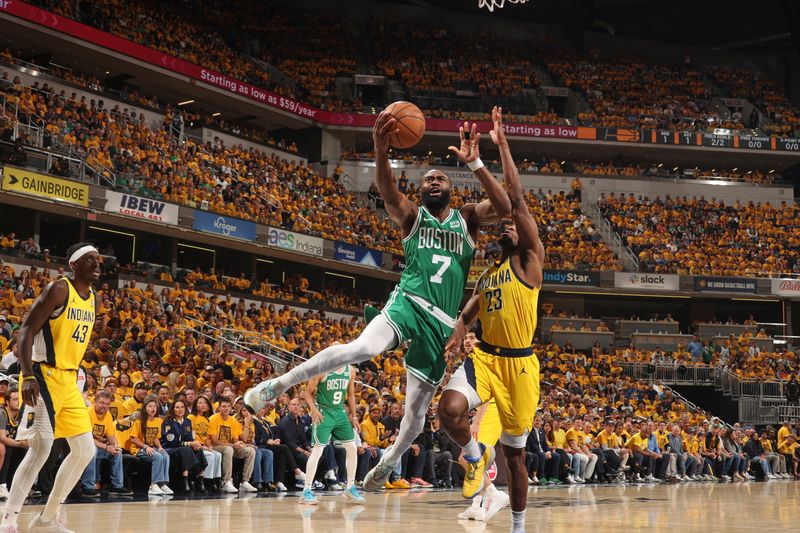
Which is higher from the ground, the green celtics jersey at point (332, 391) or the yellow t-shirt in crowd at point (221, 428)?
the green celtics jersey at point (332, 391)

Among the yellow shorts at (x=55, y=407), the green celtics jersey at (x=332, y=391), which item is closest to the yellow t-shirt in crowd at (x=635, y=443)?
the green celtics jersey at (x=332, y=391)

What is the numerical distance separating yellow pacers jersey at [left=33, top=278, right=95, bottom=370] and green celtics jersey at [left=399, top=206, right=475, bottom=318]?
2612 millimetres

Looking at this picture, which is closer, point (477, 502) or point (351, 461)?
point (477, 502)

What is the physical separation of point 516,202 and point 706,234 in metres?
36.7

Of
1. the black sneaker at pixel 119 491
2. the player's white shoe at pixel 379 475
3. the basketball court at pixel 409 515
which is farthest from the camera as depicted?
the black sneaker at pixel 119 491

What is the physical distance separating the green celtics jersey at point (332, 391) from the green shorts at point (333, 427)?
0.07m

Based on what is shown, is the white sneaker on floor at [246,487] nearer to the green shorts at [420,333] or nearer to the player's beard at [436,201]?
the green shorts at [420,333]

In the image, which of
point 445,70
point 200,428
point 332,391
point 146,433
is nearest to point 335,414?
point 332,391

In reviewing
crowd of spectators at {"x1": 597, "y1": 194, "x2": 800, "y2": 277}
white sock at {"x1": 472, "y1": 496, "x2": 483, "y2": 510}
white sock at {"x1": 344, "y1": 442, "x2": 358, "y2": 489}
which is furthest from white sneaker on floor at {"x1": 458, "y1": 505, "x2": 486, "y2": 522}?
crowd of spectators at {"x1": 597, "y1": 194, "x2": 800, "y2": 277}

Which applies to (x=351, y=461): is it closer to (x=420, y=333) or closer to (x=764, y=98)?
(x=420, y=333)

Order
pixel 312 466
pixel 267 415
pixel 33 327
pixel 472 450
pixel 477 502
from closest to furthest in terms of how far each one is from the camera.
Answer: pixel 33 327, pixel 472 450, pixel 477 502, pixel 312 466, pixel 267 415

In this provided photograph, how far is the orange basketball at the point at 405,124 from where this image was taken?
21.0 feet

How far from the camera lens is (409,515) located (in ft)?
31.3

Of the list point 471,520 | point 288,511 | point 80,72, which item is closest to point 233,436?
point 288,511
